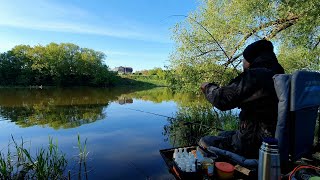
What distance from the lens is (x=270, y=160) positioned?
2.16 metres

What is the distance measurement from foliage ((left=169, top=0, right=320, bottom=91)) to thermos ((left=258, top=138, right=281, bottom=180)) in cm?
704

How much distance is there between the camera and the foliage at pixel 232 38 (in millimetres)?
9305

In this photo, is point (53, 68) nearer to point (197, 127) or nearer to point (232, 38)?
point (232, 38)

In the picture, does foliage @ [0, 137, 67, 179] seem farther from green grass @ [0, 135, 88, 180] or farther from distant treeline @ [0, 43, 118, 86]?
distant treeline @ [0, 43, 118, 86]

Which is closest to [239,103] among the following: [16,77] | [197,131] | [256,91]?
[256,91]

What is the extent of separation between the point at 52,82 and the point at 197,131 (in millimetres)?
65425

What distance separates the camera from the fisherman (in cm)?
289

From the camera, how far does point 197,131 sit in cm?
913

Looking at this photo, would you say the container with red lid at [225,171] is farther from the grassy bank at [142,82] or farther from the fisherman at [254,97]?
the grassy bank at [142,82]

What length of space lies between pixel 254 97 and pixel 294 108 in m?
0.42

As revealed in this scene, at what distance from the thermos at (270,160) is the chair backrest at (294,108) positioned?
26.3 inches

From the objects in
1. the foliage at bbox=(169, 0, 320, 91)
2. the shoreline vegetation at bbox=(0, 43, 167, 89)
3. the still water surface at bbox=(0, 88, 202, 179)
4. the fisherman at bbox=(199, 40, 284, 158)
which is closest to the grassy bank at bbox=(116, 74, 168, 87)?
the shoreline vegetation at bbox=(0, 43, 167, 89)

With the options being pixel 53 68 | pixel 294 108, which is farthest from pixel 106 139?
pixel 53 68

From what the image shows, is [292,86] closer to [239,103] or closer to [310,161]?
[239,103]
